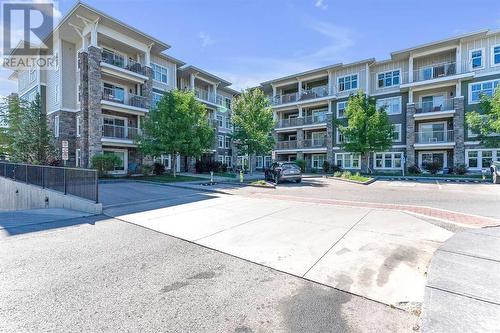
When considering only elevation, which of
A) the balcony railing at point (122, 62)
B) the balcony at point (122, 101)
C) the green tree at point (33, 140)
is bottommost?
the green tree at point (33, 140)

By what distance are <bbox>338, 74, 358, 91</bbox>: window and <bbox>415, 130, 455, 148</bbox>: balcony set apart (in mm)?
9746

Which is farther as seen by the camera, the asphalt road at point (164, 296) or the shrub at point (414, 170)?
the shrub at point (414, 170)

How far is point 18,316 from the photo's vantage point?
3061 mm

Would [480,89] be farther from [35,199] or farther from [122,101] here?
[35,199]

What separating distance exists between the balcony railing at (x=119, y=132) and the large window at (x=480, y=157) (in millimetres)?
33600

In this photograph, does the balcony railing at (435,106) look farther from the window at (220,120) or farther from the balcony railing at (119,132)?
the balcony railing at (119,132)

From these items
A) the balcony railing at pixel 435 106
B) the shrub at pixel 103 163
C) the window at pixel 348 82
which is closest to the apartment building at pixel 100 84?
the shrub at pixel 103 163

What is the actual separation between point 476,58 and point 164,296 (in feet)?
118

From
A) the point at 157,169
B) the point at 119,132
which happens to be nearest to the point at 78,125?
the point at 119,132

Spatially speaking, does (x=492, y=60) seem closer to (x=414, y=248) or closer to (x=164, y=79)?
(x=414, y=248)

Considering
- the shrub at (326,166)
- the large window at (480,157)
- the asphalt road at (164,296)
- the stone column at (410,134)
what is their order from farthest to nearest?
the shrub at (326,166), the stone column at (410,134), the large window at (480,157), the asphalt road at (164,296)

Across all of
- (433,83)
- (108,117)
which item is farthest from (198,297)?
(433,83)

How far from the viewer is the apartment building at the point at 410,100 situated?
2609 centimetres

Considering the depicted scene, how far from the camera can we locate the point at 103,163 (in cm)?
2123
